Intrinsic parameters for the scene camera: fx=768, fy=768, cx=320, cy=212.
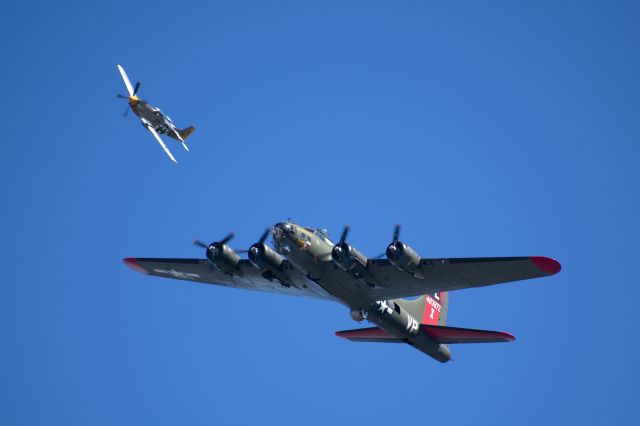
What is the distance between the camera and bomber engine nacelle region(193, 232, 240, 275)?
115 ft

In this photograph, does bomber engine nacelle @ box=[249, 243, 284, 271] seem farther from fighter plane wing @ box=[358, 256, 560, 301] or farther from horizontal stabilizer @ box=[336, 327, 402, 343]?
horizontal stabilizer @ box=[336, 327, 402, 343]

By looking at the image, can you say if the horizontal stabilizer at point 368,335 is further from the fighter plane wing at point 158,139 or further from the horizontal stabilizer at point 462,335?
the fighter plane wing at point 158,139

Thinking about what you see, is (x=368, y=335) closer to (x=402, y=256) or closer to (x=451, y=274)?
(x=451, y=274)

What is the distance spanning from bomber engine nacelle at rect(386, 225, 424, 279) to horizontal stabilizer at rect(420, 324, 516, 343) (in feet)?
20.8

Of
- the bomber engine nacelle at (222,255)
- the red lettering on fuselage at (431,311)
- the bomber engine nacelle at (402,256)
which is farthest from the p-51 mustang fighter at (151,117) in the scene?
the bomber engine nacelle at (402,256)

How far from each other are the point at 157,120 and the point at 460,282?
2919cm

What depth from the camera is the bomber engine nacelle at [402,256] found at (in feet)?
100

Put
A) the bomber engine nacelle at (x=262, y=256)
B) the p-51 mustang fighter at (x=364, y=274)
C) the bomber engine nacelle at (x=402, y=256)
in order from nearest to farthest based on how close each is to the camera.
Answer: the bomber engine nacelle at (x=402, y=256), the p-51 mustang fighter at (x=364, y=274), the bomber engine nacelle at (x=262, y=256)

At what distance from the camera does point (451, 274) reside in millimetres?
31438

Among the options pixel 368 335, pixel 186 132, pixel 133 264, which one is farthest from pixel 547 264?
pixel 186 132

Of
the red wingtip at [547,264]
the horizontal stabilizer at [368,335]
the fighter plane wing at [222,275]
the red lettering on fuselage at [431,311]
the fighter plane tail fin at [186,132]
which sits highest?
the fighter plane tail fin at [186,132]

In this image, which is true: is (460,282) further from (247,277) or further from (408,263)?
(247,277)

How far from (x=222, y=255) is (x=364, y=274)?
22.8 ft

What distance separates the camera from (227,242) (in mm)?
35406
